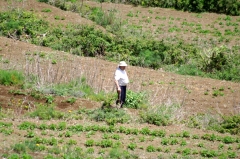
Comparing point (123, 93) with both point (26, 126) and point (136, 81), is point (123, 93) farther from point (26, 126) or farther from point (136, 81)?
point (136, 81)

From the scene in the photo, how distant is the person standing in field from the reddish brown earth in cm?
101

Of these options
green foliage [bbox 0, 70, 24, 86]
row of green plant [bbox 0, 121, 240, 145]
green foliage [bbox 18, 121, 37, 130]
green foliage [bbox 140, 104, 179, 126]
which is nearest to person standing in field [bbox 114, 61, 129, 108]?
green foliage [bbox 140, 104, 179, 126]

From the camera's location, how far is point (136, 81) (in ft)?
64.0

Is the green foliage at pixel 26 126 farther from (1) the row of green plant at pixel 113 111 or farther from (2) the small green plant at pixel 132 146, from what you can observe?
(2) the small green plant at pixel 132 146

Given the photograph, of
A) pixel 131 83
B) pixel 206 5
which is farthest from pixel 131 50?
pixel 206 5

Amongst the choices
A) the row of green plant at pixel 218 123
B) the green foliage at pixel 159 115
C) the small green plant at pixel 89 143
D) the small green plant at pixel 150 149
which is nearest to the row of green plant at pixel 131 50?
the row of green plant at pixel 218 123

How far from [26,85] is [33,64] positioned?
2.20 meters

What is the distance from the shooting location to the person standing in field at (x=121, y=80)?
15149 mm

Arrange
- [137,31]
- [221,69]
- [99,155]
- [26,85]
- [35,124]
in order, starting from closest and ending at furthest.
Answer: [99,155], [35,124], [26,85], [221,69], [137,31]

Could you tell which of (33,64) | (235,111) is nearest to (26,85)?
(33,64)

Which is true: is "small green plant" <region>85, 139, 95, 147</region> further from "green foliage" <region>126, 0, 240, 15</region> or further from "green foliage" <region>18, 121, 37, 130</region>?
"green foliage" <region>126, 0, 240, 15</region>

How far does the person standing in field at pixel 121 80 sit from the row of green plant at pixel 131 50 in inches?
274

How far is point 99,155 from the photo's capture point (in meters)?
12.7

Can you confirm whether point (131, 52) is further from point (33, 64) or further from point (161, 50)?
point (33, 64)
